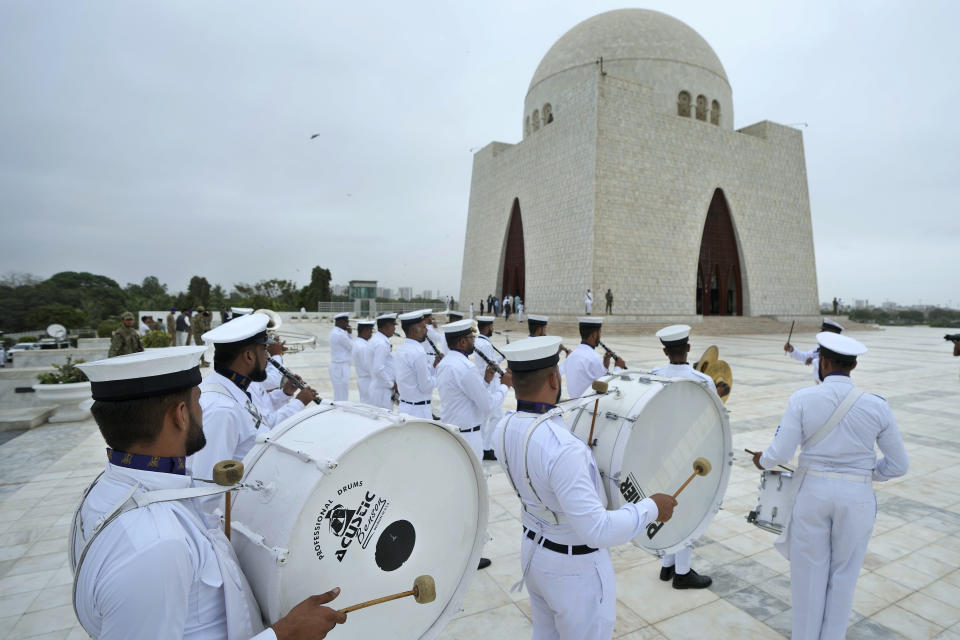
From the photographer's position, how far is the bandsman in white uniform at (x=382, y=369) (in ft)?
20.6

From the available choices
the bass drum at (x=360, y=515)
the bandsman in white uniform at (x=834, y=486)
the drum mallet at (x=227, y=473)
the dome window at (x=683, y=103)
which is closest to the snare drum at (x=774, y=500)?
the bandsman in white uniform at (x=834, y=486)

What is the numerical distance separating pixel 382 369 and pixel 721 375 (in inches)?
153

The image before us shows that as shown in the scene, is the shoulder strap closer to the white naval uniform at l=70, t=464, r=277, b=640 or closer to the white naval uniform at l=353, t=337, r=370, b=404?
the white naval uniform at l=70, t=464, r=277, b=640

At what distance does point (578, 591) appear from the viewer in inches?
75.6

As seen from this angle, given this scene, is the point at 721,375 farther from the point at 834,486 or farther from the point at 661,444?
the point at 661,444

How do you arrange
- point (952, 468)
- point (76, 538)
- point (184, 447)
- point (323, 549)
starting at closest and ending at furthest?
point (76, 538) → point (184, 447) → point (323, 549) → point (952, 468)

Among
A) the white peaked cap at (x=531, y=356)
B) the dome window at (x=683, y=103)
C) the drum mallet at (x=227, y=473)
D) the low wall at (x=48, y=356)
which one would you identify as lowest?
the low wall at (x=48, y=356)

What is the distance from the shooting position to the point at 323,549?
1.46m

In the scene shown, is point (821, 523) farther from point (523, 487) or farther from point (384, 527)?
point (384, 527)

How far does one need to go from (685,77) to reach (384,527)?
99.2 ft

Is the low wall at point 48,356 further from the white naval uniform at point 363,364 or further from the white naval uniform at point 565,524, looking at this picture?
the white naval uniform at point 565,524

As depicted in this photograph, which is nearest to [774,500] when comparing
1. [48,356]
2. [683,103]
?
[48,356]

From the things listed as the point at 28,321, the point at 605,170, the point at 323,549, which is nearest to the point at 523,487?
the point at 323,549

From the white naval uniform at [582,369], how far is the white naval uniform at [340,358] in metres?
3.89
